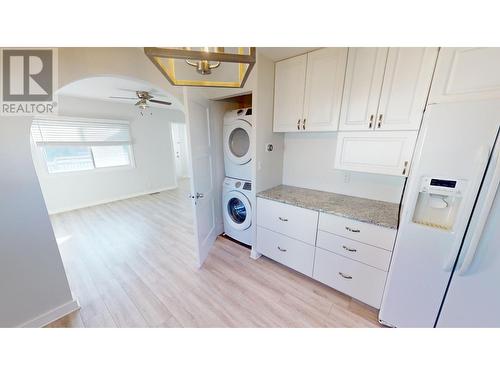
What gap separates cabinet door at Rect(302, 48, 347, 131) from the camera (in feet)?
5.02

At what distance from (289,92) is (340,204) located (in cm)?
124

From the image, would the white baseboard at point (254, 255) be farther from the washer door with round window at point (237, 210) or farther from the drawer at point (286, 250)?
the washer door with round window at point (237, 210)

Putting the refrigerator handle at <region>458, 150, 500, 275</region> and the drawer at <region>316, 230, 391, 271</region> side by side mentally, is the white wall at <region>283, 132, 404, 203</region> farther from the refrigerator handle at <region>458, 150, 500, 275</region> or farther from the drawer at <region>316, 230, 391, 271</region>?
the refrigerator handle at <region>458, 150, 500, 275</region>

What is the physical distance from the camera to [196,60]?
0.57 meters

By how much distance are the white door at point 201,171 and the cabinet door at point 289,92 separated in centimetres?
83

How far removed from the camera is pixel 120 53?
57.0 inches

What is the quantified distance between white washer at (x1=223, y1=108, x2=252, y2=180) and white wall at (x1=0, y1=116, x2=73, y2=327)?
167 centimetres

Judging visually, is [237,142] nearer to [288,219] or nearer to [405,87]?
[288,219]

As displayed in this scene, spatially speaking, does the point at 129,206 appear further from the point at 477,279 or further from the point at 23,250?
the point at 477,279

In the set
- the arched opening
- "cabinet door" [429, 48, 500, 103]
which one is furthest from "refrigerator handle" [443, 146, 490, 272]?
the arched opening

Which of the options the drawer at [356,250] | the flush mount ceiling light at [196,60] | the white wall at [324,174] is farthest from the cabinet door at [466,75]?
the flush mount ceiling light at [196,60]

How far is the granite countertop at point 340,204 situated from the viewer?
1401mm

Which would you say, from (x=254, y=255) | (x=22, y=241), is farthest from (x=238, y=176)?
(x=22, y=241)
